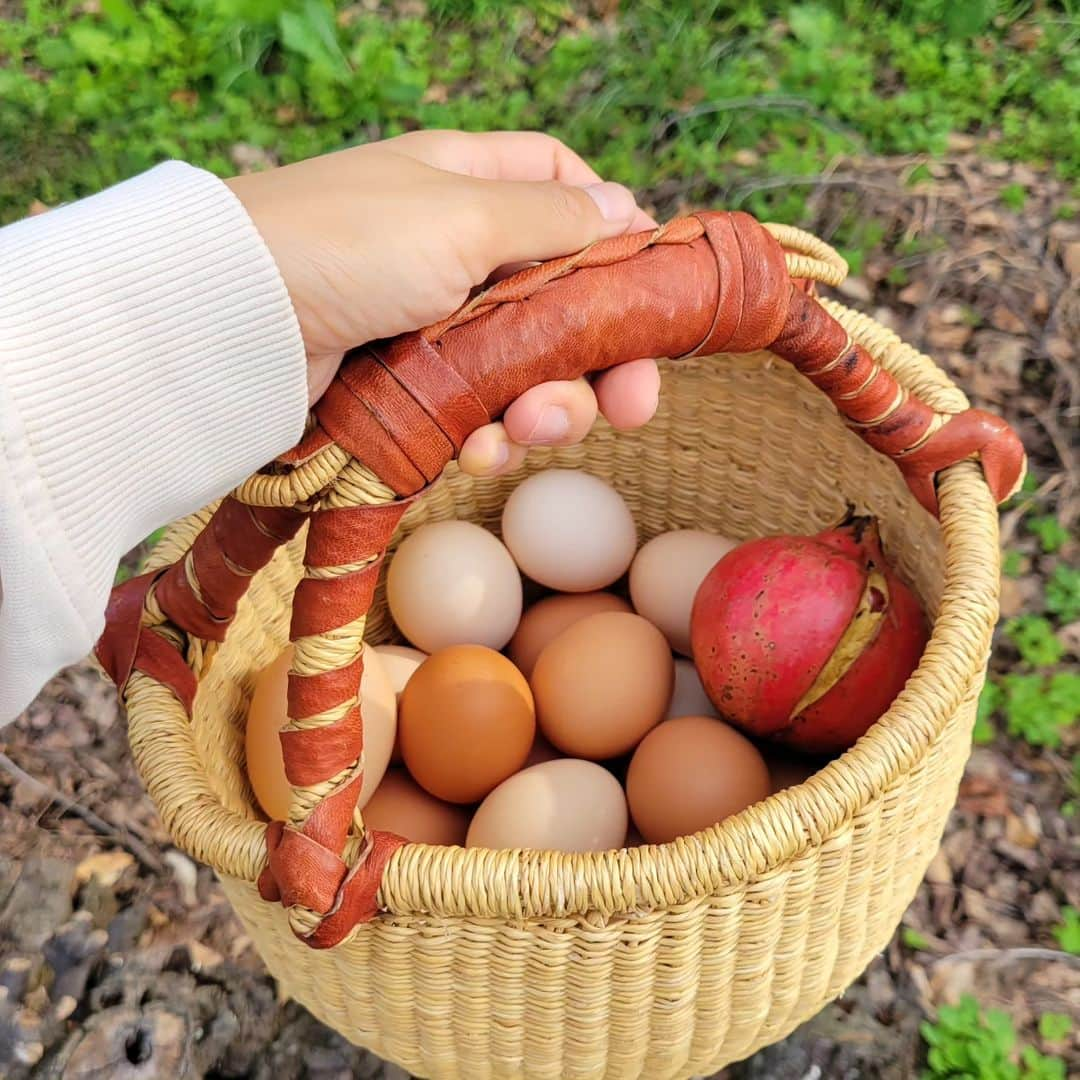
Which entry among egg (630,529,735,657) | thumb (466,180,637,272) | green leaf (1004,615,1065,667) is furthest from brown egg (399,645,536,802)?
green leaf (1004,615,1065,667)

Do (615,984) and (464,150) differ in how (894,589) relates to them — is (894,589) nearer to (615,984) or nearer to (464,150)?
(615,984)

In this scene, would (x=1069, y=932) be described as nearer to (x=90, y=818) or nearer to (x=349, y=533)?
(x=349, y=533)

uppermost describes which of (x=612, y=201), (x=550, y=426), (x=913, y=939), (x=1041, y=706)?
(x=612, y=201)

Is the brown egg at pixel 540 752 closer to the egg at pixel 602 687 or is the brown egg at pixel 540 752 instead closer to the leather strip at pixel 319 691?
the egg at pixel 602 687

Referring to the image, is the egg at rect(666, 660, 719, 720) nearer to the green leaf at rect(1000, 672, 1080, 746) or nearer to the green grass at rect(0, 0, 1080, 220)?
the green leaf at rect(1000, 672, 1080, 746)

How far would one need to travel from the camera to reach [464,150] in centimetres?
109

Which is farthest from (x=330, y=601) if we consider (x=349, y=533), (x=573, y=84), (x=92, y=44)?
(x=92, y=44)

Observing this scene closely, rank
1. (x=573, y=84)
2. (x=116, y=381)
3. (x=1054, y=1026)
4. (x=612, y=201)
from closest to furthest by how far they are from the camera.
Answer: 1. (x=116, y=381)
2. (x=612, y=201)
3. (x=1054, y=1026)
4. (x=573, y=84)

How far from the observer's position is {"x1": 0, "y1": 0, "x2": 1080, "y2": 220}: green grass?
219 centimetres

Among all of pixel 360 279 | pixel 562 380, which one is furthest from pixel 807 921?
pixel 360 279

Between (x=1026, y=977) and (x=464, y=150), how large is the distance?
46.3 inches

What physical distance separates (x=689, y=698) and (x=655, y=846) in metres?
0.47

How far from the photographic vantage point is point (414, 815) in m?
1.21

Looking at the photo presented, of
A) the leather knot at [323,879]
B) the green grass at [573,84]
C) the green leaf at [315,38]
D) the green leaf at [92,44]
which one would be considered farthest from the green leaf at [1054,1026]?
the green leaf at [92,44]
